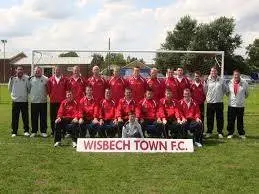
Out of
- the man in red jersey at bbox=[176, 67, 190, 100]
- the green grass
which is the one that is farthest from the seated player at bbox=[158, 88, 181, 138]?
the green grass

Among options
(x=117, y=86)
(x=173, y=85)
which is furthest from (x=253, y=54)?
(x=117, y=86)

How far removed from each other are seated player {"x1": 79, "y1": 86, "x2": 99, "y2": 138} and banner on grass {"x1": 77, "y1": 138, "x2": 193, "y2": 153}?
93cm

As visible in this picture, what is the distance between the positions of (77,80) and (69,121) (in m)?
1.41

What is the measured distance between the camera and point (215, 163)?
10.5 meters

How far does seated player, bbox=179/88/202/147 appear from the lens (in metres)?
12.9

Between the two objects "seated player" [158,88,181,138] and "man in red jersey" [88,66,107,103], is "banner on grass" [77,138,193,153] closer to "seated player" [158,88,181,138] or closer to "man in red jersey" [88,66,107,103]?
"seated player" [158,88,181,138]

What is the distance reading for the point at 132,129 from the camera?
12.6 meters

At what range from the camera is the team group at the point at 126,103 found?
1288cm

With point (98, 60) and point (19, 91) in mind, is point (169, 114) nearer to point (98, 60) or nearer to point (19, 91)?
point (19, 91)

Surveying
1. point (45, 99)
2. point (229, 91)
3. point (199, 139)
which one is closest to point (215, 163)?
point (199, 139)

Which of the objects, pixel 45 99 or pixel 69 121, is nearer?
pixel 69 121

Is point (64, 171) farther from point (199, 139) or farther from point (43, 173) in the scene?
point (199, 139)

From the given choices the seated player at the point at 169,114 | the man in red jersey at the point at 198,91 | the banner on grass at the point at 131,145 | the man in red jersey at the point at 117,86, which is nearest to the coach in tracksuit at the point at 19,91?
the man in red jersey at the point at 117,86

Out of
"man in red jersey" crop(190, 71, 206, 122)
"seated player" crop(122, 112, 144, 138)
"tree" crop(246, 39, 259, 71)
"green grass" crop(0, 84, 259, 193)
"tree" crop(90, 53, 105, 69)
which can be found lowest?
"green grass" crop(0, 84, 259, 193)
